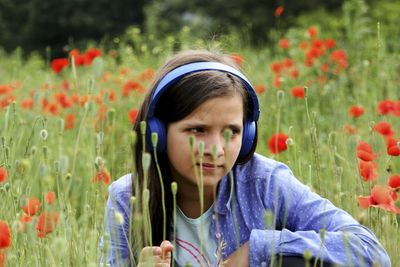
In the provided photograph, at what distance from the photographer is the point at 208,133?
1646 mm

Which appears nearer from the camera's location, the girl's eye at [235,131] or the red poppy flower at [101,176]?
the red poppy flower at [101,176]

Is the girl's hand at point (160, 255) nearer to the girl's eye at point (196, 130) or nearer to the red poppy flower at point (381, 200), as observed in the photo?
the girl's eye at point (196, 130)

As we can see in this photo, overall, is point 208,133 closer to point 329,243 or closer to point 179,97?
point 179,97

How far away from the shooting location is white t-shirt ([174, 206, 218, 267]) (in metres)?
1.86

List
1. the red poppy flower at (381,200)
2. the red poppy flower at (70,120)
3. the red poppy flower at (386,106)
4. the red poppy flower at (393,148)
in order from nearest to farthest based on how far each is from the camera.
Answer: the red poppy flower at (381,200), the red poppy flower at (393,148), the red poppy flower at (386,106), the red poppy flower at (70,120)

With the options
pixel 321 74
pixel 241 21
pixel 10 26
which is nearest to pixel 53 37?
pixel 10 26

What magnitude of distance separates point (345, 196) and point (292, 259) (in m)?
0.58

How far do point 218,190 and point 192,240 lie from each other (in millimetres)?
140

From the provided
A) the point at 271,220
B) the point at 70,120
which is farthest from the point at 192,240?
the point at 70,120

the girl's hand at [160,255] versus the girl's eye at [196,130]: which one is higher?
the girl's eye at [196,130]

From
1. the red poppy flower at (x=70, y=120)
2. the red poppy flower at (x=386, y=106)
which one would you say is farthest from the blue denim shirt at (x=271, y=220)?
the red poppy flower at (x=70, y=120)

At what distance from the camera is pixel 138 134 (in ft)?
Result: 6.24

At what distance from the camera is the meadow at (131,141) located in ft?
5.21

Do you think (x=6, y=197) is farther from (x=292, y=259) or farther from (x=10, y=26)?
(x=10, y=26)
